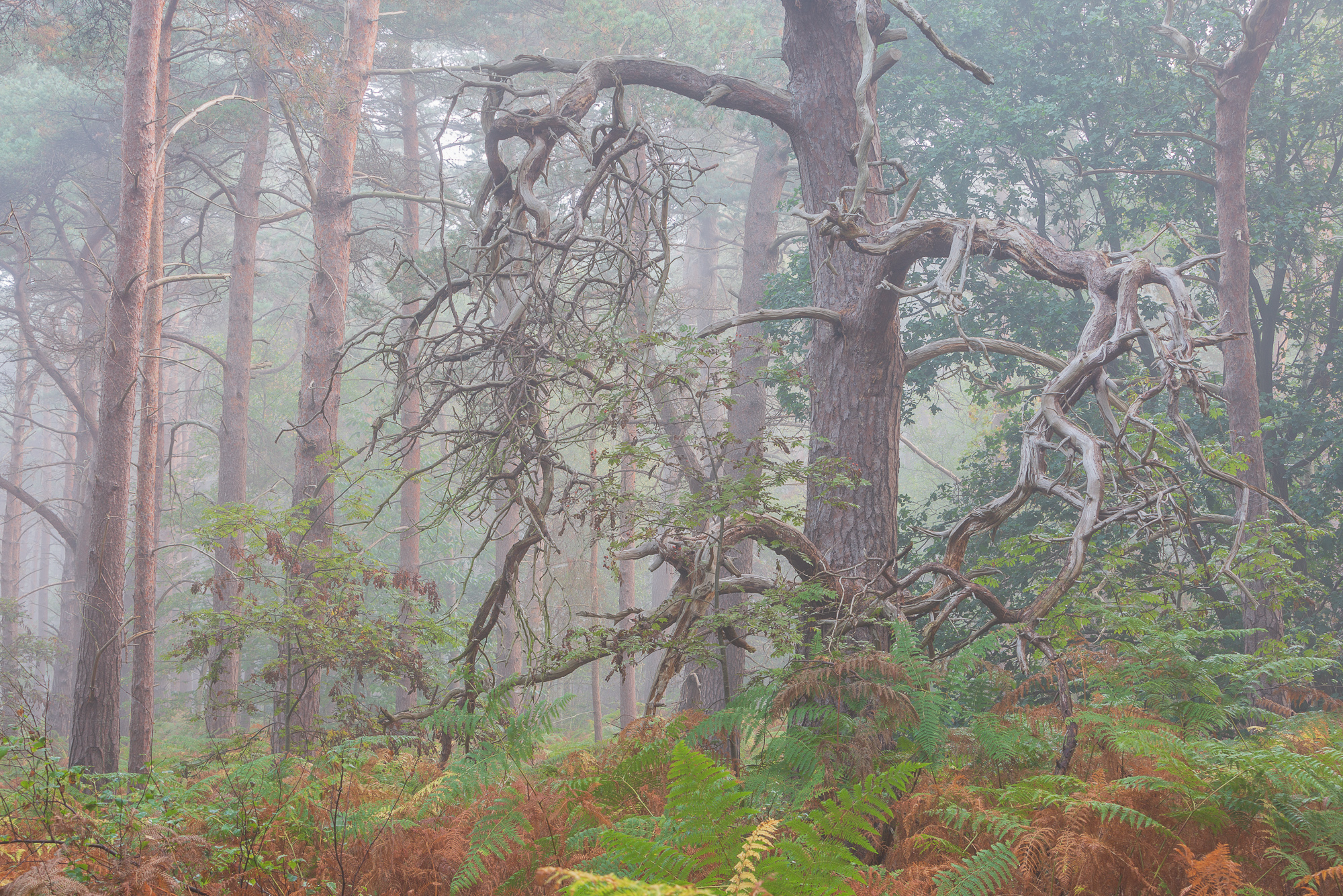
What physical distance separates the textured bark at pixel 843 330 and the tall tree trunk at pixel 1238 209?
681 centimetres

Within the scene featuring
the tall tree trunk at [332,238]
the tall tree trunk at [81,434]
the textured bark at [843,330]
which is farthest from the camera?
the tall tree trunk at [81,434]

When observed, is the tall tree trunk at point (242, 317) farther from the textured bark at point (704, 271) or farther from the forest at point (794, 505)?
the textured bark at point (704, 271)

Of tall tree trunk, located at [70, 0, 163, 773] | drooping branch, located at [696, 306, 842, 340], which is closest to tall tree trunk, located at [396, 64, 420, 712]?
tall tree trunk, located at [70, 0, 163, 773]

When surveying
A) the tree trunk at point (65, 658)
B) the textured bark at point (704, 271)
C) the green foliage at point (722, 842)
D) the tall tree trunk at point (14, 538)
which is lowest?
the tree trunk at point (65, 658)

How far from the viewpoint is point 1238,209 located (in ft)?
37.1

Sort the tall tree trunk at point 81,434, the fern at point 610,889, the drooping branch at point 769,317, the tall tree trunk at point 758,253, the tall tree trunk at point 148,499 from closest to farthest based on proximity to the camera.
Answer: the fern at point 610,889 < the drooping branch at point 769,317 < the tall tree trunk at point 148,499 < the tall tree trunk at point 758,253 < the tall tree trunk at point 81,434

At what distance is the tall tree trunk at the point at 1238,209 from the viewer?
34.9ft

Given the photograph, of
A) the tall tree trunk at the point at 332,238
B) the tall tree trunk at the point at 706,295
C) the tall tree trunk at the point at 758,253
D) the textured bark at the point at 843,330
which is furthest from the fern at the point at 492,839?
the tall tree trunk at the point at 758,253

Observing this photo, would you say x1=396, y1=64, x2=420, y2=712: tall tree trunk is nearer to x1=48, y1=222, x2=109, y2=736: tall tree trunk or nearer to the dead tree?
x1=48, y1=222, x2=109, y2=736: tall tree trunk

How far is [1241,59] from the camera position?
11.3 metres

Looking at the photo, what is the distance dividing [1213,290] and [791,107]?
10.1 meters

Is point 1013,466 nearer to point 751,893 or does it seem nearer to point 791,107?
point 791,107

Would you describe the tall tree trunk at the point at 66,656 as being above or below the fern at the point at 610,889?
below

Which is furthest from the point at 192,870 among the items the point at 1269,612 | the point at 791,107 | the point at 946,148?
the point at 946,148
